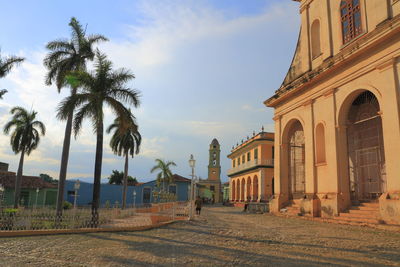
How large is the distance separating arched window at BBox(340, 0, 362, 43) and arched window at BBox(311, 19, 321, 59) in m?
2.32

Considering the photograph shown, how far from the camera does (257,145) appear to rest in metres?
33.9

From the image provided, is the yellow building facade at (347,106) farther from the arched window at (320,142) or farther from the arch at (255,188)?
the arch at (255,188)

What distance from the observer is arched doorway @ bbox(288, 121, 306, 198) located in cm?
1844

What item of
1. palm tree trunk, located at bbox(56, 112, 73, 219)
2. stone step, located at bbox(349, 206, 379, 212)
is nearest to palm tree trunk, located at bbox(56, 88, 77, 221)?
palm tree trunk, located at bbox(56, 112, 73, 219)

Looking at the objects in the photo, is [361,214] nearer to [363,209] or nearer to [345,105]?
[363,209]

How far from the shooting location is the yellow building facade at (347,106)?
11297 mm

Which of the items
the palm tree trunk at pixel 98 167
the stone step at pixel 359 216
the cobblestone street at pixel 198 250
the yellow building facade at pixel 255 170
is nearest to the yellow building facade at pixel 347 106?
the stone step at pixel 359 216

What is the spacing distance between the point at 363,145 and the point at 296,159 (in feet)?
15.5

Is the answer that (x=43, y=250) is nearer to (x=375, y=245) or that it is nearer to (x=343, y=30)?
(x=375, y=245)

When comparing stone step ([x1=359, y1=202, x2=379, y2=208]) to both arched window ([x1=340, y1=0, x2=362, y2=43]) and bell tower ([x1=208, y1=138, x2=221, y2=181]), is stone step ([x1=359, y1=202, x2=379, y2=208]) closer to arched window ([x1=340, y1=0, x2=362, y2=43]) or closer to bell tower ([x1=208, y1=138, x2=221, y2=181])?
arched window ([x1=340, y1=0, x2=362, y2=43])

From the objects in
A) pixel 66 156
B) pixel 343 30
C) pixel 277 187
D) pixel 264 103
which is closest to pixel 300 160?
pixel 277 187

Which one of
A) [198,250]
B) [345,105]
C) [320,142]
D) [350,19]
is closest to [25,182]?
[320,142]

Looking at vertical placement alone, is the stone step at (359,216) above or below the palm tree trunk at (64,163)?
below

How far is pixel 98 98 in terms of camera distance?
12.7m
